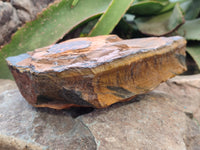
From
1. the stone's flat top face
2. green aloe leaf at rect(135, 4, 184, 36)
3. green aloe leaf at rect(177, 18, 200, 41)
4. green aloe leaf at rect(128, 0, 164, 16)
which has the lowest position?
green aloe leaf at rect(177, 18, 200, 41)

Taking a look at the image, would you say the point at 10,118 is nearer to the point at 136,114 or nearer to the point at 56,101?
the point at 56,101

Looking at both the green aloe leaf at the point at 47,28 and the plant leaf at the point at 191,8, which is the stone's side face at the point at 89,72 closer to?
the green aloe leaf at the point at 47,28

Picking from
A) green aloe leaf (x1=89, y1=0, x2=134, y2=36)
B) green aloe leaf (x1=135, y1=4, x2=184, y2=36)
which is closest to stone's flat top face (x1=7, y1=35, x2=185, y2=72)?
green aloe leaf (x1=89, y1=0, x2=134, y2=36)

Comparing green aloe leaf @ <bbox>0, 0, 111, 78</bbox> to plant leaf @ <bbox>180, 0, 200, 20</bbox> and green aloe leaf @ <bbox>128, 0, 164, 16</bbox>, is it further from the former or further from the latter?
plant leaf @ <bbox>180, 0, 200, 20</bbox>

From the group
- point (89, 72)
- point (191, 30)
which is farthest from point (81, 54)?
point (191, 30)

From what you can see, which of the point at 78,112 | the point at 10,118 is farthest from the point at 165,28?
the point at 10,118

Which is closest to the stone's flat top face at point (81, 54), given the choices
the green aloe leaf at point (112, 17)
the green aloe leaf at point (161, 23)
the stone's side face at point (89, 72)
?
the stone's side face at point (89, 72)
